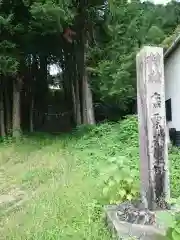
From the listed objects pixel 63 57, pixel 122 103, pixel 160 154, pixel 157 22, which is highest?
pixel 157 22

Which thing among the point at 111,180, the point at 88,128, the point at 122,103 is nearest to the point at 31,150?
the point at 88,128

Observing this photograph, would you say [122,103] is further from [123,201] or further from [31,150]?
[123,201]

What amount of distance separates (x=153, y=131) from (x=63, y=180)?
3415 mm

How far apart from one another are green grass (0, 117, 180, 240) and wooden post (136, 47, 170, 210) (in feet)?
2.60

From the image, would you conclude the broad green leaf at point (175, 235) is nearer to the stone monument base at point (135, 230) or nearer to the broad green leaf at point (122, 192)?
the stone monument base at point (135, 230)

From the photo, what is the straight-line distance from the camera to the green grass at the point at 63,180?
200 inches

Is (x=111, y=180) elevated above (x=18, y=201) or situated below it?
above

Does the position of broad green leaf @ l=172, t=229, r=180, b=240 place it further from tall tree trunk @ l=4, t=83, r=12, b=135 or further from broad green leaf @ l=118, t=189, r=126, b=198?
tall tree trunk @ l=4, t=83, r=12, b=135

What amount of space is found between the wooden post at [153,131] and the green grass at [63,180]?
0.79m

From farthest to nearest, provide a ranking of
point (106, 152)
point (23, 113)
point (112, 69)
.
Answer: point (23, 113) → point (112, 69) → point (106, 152)

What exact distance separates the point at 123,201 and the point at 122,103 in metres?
12.0

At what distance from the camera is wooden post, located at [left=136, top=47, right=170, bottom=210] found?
524cm

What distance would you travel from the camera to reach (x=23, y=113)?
22203 millimetres

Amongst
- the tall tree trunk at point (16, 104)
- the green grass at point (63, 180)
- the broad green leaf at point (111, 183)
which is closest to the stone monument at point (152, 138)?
the broad green leaf at point (111, 183)
